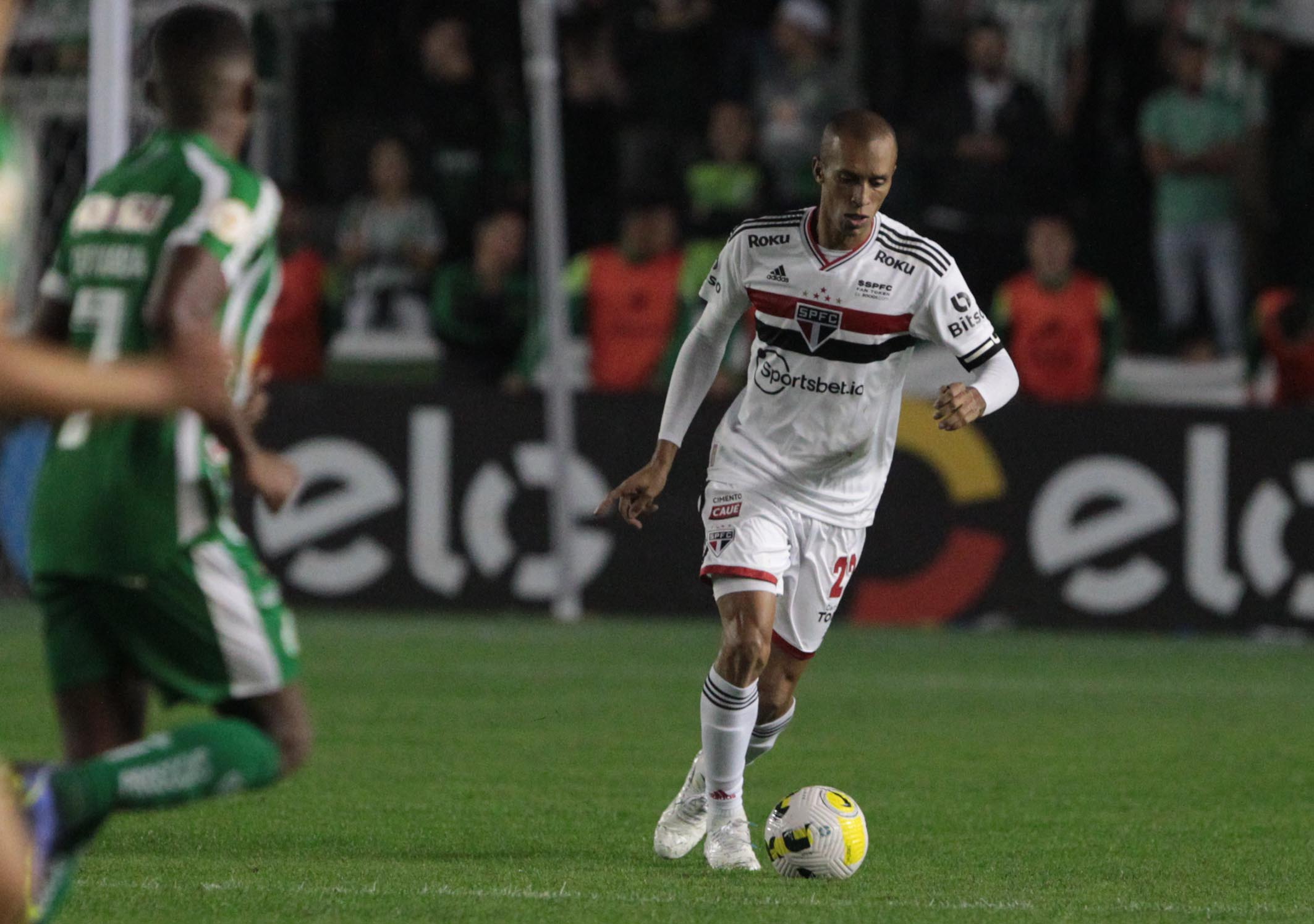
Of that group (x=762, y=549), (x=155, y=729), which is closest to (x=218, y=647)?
(x=762, y=549)

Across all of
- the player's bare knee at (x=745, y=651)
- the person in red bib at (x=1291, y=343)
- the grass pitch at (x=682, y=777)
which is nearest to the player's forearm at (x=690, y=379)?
the player's bare knee at (x=745, y=651)

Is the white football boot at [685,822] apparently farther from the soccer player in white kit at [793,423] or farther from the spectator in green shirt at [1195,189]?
the spectator in green shirt at [1195,189]

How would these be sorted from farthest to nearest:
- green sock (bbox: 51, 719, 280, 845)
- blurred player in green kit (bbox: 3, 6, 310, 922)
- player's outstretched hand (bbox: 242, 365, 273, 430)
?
1. player's outstretched hand (bbox: 242, 365, 273, 430)
2. blurred player in green kit (bbox: 3, 6, 310, 922)
3. green sock (bbox: 51, 719, 280, 845)

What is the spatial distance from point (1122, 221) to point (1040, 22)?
1.52 metres

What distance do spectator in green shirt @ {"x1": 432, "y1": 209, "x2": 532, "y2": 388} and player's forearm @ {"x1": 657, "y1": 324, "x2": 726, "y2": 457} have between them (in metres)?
7.29

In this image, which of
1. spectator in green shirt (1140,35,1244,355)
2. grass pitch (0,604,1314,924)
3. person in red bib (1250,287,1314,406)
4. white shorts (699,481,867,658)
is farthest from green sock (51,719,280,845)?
spectator in green shirt (1140,35,1244,355)

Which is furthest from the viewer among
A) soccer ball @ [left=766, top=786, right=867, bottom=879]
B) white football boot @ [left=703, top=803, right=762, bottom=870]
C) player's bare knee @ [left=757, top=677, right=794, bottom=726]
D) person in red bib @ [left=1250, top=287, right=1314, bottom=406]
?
person in red bib @ [left=1250, top=287, right=1314, bottom=406]

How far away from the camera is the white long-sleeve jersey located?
6.45m

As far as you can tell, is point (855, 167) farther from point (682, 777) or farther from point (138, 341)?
point (682, 777)

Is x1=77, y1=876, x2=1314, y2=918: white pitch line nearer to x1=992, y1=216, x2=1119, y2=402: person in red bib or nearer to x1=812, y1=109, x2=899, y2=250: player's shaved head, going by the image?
x1=812, y1=109, x2=899, y2=250: player's shaved head

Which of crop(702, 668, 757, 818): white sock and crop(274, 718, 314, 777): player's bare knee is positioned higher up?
crop(274, 718, 314, 777): player's bare knee

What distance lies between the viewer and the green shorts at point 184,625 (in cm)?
431

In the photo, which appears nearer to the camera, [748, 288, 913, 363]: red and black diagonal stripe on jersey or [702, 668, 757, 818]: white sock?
[702, 668, 757, 818]: white sock

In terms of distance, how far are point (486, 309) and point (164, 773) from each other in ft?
33.1
